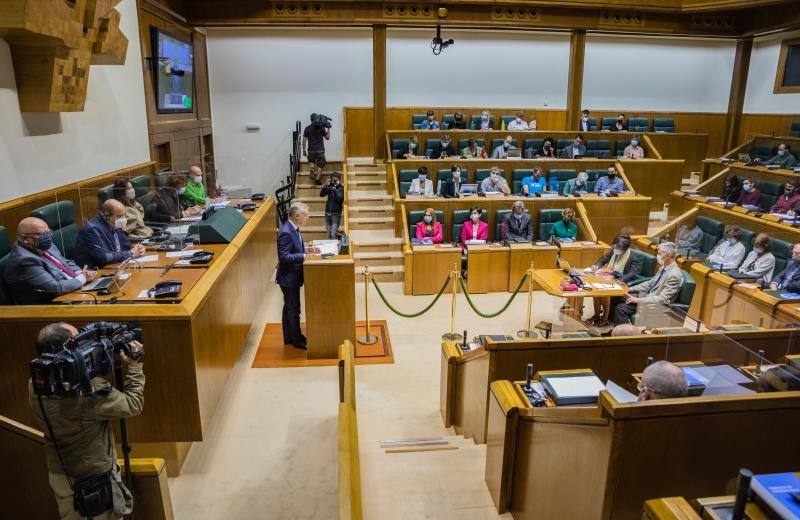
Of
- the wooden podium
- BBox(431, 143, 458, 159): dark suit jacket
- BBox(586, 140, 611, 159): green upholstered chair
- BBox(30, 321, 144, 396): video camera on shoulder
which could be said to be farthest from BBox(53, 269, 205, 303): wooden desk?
BBox(586, 140, 611, 159): green upholstered chair

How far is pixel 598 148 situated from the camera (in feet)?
35.7

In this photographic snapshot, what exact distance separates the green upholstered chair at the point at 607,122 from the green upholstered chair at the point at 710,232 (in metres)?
6.01

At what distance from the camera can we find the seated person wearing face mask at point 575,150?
1027 centimetres

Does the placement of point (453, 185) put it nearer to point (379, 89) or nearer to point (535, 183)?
point (535, 183)

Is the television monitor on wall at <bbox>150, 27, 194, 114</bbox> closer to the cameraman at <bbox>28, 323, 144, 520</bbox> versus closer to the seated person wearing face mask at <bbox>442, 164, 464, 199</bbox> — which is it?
the seated person wearing face mask at <bbox>442, 164, 464, 199</bbox>

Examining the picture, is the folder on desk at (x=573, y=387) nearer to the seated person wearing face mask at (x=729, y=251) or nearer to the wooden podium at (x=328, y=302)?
the wooden podium at (x=328, y=302)

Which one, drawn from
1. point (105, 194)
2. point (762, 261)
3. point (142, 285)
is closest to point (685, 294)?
point (762, 261)

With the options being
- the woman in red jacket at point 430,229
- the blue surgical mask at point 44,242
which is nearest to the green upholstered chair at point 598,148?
the woman in red jacket at point 430,229

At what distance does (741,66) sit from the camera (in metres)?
11.9

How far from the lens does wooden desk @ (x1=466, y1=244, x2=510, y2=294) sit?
7.32 meters

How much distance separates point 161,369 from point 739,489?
3.08 m

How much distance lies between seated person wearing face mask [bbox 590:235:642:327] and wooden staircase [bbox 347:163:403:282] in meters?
2.75

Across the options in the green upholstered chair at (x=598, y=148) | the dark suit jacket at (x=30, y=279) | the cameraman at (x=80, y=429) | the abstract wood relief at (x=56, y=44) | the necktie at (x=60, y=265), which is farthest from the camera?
the green upholstered chair at (x=598, y=148)

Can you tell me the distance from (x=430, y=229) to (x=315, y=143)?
3.54m
